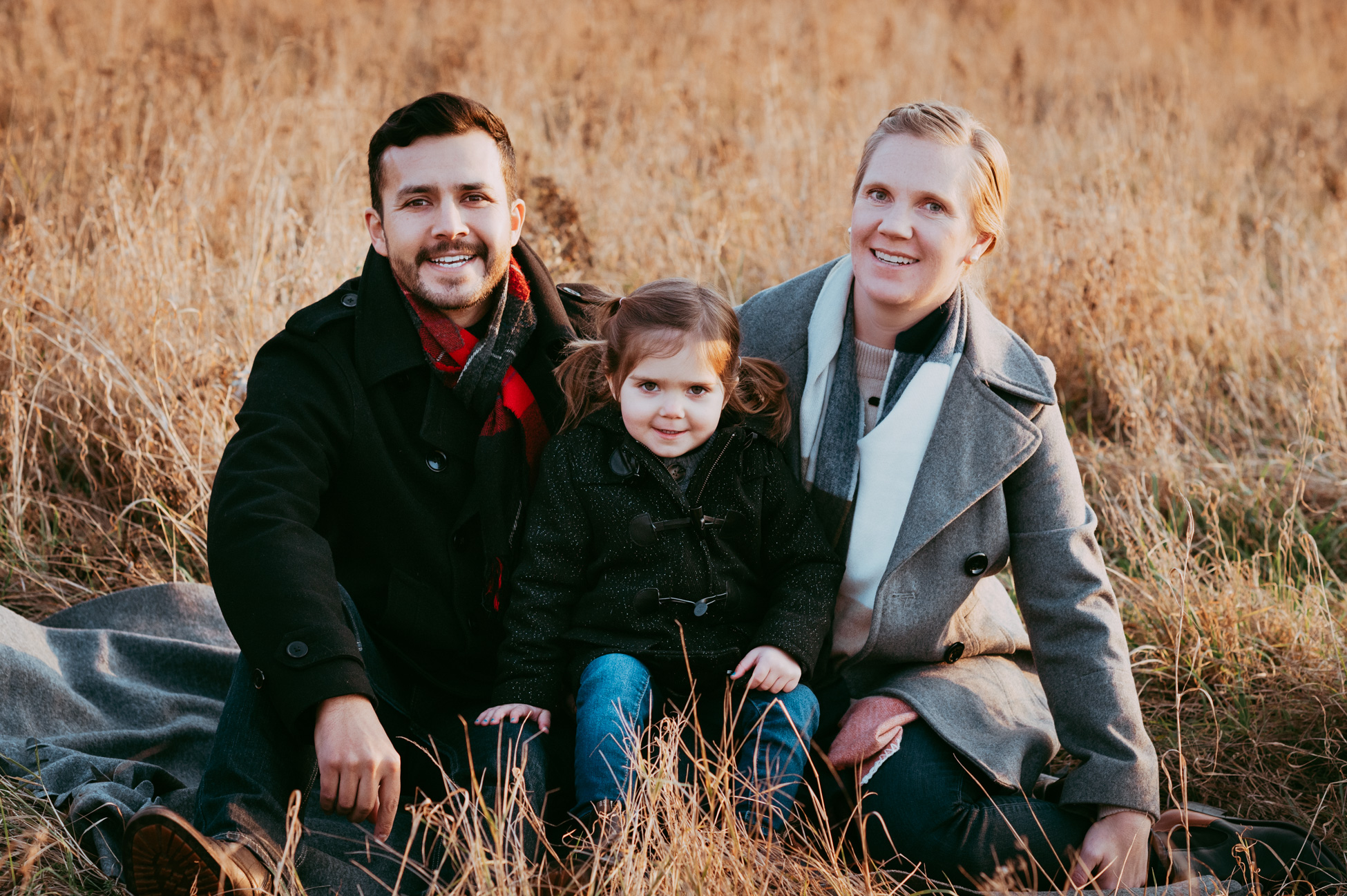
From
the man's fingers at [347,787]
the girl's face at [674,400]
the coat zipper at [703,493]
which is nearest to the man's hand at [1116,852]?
the coat zipper at [703,493]

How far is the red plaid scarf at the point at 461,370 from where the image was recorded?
2.66 meters

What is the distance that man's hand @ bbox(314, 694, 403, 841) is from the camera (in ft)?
6.82

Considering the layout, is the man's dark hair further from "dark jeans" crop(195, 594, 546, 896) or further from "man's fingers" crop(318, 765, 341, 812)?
"man's fingers" crop(318, 765, 341, 812)

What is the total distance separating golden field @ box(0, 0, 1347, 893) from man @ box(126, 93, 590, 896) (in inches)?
19.3

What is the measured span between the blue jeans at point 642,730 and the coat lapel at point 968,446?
41cm

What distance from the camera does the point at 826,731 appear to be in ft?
8.52

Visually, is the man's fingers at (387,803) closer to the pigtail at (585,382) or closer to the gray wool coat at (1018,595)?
the pigtail at (585,382)

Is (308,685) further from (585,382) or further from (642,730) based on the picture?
(585,382)

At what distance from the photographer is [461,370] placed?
106 inches

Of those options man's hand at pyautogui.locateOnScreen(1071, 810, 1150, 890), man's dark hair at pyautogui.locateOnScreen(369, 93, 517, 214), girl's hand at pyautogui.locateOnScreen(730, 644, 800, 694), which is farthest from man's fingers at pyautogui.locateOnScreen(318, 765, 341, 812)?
man's hand at pyautogui.locateOnScreen(1071, 810, 1150, 890)

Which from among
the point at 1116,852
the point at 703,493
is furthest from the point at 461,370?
the point at 1116,852

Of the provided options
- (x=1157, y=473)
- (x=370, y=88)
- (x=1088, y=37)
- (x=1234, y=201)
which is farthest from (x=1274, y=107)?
(x=370, y=88)

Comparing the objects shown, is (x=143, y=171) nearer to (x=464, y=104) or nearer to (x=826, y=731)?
(x=464, y=104)

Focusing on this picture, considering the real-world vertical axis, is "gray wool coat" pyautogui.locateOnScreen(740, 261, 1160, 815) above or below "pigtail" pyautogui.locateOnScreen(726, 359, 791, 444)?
below
